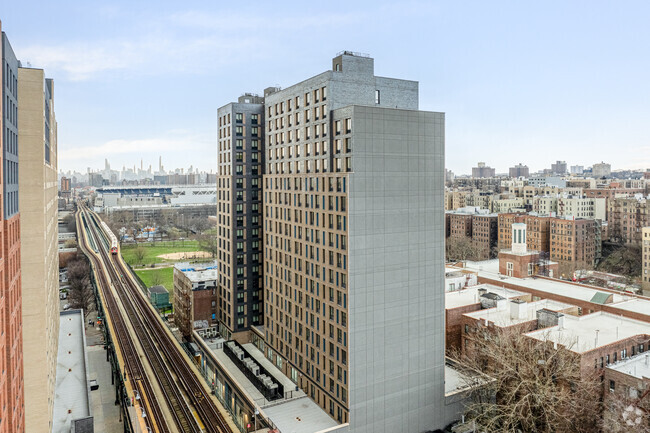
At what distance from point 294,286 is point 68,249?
12933 centimetres

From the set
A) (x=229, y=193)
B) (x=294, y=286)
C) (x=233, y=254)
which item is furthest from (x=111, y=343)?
(x=294, y=286)

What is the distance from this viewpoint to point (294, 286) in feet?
172

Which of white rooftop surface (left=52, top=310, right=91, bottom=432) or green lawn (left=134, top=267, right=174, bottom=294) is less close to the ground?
white rooftop surface (left=52, top=310, right=91, bottom=432)

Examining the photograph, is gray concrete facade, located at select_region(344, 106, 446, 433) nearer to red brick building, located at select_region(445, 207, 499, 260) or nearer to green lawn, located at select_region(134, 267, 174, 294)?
green lawn, located at select_region(134, 267, 174, 294)

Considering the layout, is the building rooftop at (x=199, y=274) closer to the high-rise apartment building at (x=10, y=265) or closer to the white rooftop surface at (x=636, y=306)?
the high-rise apartment building at (x=10, y=265)

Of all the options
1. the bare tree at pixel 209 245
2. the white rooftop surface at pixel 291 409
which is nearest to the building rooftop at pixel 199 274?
the white rooftop surface at pixel 291 409

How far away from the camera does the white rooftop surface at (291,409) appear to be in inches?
1727

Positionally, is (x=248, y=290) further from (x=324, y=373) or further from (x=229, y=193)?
(x=324, y=373)

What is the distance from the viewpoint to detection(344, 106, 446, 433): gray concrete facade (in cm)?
4272

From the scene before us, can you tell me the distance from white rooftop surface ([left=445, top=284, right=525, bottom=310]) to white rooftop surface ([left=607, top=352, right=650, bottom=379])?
18.4 m

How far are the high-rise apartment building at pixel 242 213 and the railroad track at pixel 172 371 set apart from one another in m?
8.46

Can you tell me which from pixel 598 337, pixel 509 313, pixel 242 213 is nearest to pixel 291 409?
pixel 509 313

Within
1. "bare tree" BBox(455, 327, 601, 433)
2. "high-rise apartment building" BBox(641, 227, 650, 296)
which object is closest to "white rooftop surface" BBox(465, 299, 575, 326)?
"bare tree" BBox(455, 327, 601, 433)

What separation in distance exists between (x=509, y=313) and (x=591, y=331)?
8.68m
